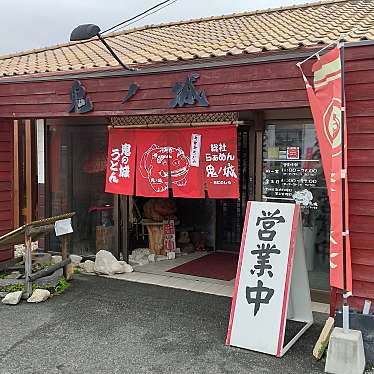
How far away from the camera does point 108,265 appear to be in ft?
28.7

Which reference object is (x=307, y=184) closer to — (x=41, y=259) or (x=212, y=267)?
(x=212, y=267)

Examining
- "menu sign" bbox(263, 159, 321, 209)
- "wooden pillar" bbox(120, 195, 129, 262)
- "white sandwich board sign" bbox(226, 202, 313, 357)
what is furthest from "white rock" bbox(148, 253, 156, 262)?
"white sandwich board sign" bbox(226, 202, 313, 357)

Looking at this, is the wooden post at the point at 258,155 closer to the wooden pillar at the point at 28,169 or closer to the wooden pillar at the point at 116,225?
the wooden pillar at the point at 116,225

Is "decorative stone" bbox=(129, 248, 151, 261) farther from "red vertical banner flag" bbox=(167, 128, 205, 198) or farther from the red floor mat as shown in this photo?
"red vertical banner flag" bbox=(167, 128, 205, 198)

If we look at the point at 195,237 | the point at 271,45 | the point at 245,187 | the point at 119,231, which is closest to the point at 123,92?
the point at 271,45

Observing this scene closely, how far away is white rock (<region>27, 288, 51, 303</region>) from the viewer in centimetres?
711

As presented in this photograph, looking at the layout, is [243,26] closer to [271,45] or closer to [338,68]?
[271,45]

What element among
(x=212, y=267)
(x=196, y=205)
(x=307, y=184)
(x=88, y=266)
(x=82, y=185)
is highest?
(x=307, y=184)

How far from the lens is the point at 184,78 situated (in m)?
6.52

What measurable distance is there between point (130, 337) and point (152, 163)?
3.35 meters

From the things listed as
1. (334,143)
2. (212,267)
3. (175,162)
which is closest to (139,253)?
(212,267)

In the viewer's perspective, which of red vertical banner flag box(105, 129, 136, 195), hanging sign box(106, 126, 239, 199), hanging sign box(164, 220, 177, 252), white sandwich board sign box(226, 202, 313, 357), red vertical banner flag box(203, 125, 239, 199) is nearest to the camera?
white sandwich board sign box(226, 202, 313, 357)

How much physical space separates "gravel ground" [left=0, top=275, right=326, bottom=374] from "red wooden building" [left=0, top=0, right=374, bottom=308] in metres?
1.59

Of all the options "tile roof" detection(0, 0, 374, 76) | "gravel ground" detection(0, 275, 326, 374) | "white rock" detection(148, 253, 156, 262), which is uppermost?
"tile roof" detection(0, 0, 374, 76)
